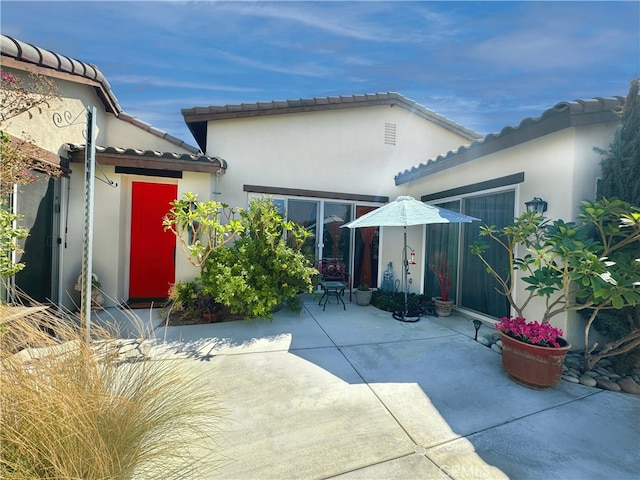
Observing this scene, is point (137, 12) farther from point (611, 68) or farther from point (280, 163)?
point (611, 68)

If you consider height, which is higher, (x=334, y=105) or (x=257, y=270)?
(x=334, y=105)

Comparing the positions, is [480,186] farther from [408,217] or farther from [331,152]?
[331,152]

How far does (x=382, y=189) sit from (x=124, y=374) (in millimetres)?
8072

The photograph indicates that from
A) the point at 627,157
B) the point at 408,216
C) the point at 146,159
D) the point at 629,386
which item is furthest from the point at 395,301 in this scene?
the point at 146,159

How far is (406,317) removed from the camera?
21.3 feet

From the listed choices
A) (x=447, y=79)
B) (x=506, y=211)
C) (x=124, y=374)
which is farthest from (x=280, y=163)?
(x=124, y=374)

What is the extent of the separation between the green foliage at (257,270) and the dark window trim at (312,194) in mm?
1512

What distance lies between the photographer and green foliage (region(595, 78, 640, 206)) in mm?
4105

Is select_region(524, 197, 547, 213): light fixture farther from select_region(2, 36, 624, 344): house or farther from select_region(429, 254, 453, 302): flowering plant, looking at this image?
select_region(429, 254, 453, 302): flowering plant

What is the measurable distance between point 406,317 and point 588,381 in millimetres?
3175

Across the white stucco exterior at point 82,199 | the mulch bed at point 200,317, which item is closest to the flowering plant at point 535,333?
the mulch bed at point 200,317

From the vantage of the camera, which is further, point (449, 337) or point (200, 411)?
point (449, 337)

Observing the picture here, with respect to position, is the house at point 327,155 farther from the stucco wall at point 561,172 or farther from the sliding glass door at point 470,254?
the stucco wall at point 561,172

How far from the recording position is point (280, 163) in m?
8.16
